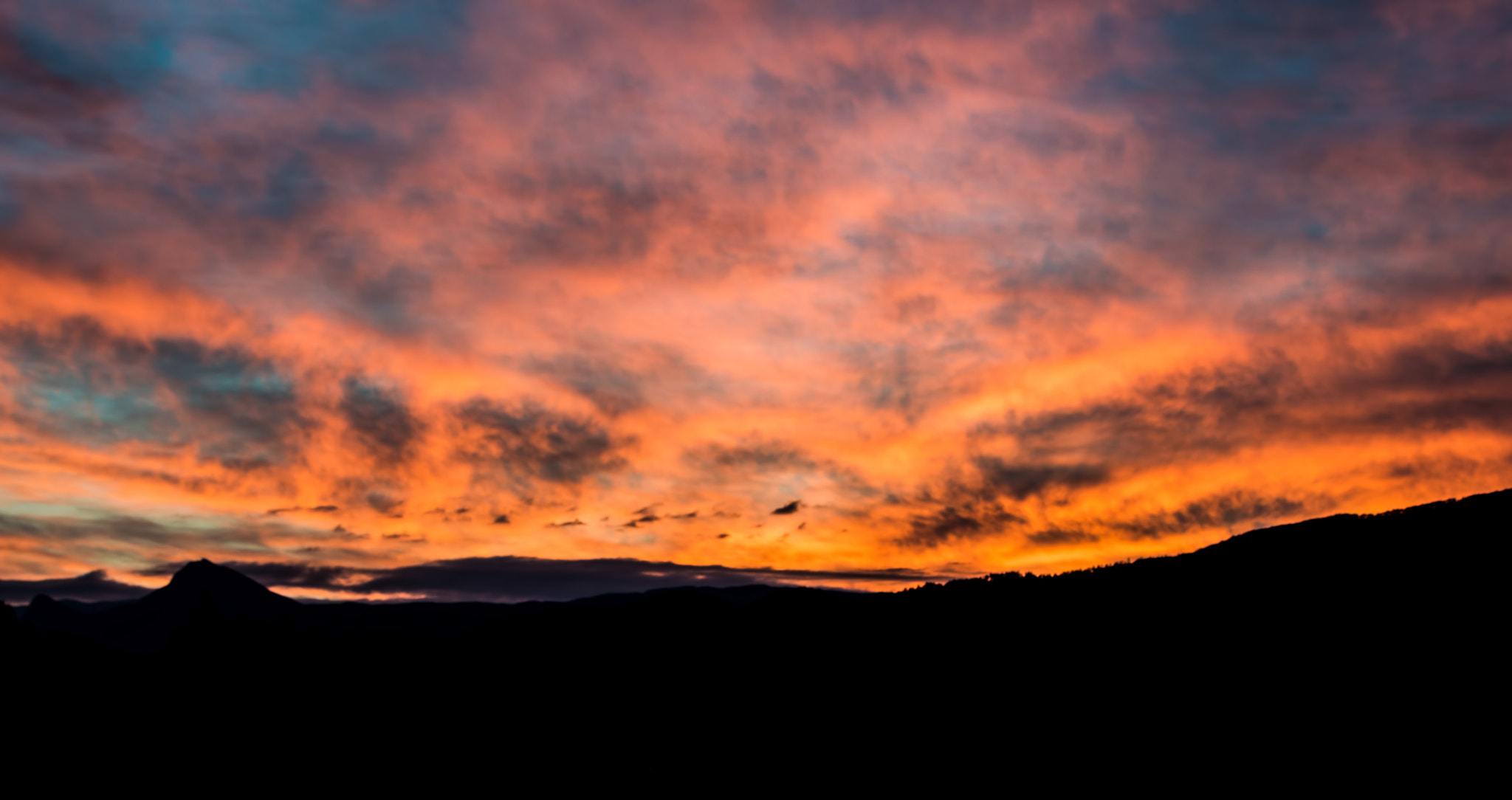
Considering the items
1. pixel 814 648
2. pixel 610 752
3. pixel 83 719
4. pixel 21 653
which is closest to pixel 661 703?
pixel 610 752

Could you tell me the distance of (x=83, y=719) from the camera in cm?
16438

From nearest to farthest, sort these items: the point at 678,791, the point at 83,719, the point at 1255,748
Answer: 1. the point at 1255,748
2. the point at 678,791
3. the point at 83,719

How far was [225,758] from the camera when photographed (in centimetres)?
15650

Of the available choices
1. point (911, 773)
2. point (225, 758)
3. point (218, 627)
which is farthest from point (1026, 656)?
point (218, 627)

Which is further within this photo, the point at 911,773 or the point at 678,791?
the point at 678,791

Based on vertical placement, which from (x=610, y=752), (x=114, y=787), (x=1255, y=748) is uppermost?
(x=1255, y=748)

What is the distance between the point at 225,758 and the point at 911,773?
140857mm

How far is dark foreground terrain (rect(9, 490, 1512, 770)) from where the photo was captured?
4503 cm

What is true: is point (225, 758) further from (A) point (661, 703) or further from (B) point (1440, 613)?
(B) point (1440, 613)

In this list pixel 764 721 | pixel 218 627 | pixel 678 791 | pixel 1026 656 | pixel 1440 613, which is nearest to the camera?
pixel 1440 613

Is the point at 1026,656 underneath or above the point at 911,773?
above

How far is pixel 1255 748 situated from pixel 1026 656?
2681 cm

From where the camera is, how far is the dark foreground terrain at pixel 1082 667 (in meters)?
45.0

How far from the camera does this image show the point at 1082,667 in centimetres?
→ 6256
